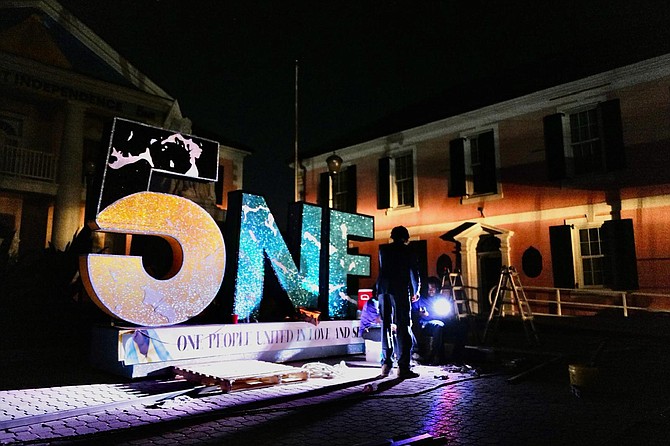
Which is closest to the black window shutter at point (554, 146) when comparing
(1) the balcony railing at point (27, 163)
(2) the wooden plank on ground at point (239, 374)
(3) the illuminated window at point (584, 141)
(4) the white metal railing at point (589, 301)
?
(3) the illuminated window at point (584, 141)

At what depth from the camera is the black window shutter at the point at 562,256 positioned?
12789 millimetres

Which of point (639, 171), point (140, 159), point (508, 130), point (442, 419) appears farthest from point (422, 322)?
point (508, 130)

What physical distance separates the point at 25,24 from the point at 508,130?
15622mm

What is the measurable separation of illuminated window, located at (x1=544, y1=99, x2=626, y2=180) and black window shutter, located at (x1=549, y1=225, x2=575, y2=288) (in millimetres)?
1630

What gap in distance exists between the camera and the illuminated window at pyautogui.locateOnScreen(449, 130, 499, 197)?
15.1 m

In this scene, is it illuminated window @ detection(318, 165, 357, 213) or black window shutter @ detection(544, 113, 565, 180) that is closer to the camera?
black window shutter @ detection(544, 113, 565, 180)

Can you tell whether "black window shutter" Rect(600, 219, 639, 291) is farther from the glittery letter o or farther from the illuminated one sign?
the glittery letter o

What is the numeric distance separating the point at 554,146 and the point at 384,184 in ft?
21.0

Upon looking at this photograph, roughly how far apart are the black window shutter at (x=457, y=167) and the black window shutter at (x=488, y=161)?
0.68 m

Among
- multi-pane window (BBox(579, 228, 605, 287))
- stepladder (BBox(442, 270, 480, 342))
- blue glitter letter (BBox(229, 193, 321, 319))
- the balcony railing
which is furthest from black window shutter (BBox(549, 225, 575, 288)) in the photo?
the balcony railing

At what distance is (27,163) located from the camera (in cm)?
1405

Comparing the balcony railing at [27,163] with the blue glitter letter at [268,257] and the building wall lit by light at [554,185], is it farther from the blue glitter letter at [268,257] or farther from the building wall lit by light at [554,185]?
the building wall lit by light at [554,185]

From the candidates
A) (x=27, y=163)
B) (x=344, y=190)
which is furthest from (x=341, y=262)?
(x=344, y=190)

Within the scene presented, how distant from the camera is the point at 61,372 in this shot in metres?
6.12
